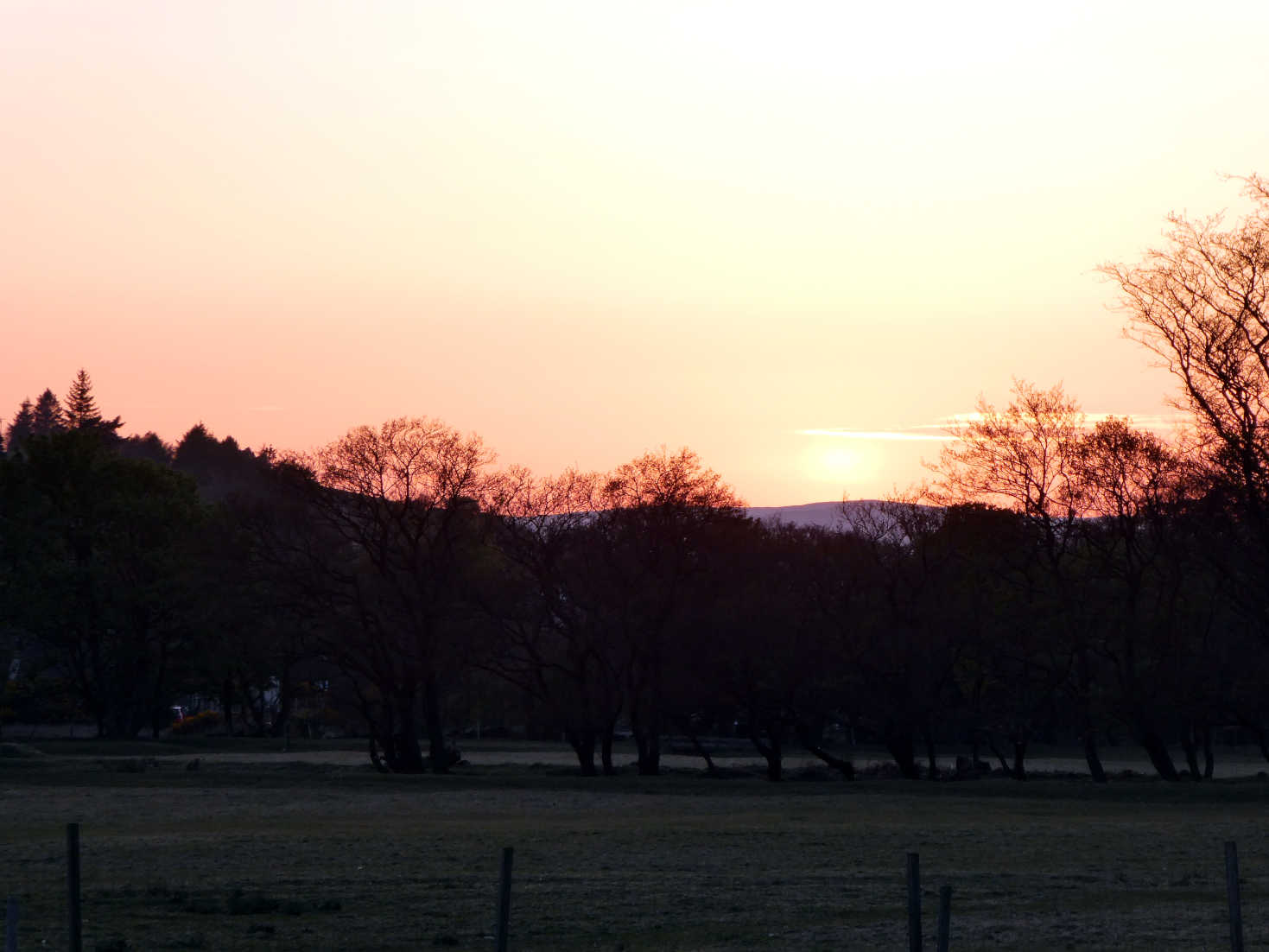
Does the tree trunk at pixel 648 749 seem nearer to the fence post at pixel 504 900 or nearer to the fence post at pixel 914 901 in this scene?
the fence post at pixel 504 900

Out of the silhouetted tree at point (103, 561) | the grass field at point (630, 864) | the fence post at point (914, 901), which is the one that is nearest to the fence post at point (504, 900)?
the fence post at point (914, 901)

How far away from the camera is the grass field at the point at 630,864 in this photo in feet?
55.5

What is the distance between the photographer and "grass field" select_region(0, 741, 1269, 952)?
16922mm

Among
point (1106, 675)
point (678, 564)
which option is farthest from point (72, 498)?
point (1106, 675)

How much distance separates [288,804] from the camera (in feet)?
135

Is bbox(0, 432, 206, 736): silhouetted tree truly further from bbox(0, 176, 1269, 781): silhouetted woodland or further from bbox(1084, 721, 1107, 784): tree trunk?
bbox(1084, 721, 1107, 784): tree trunk

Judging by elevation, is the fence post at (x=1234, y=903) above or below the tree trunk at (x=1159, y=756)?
above

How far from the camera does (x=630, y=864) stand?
2462cm

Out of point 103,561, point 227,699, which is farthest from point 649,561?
point 227,699

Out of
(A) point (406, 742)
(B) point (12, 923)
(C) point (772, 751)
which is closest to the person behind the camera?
(B) point (12, 923)

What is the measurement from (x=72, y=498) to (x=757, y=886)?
2444 inches

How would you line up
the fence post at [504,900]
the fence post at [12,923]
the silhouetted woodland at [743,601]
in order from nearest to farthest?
the fence post at [12,923]
the fence post at [504,900]
the silhouetted woodland at [743,601]

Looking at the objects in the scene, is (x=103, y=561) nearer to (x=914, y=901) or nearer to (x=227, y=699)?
(x=227, y=699)

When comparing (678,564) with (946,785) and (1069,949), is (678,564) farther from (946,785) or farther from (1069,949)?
(1069,949)
